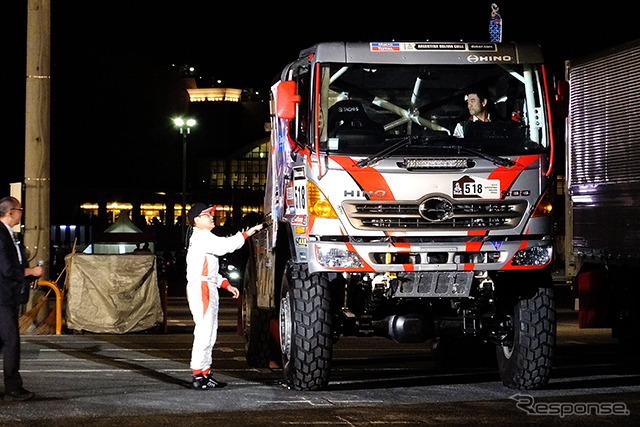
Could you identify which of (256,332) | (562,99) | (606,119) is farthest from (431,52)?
(606,119)

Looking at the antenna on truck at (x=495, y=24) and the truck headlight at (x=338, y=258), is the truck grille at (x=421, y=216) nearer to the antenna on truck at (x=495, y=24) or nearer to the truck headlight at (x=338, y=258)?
the truck headlight at (x=338, y=258)

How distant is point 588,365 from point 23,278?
7.42m

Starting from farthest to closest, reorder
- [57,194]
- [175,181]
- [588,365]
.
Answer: [175,181]
[57,194]
[588,365]

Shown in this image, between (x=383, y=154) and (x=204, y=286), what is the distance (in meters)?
2.35

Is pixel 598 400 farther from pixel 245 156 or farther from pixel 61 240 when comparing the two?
pixel 245 156

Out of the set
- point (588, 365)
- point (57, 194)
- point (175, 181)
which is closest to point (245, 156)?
point (175, 181)

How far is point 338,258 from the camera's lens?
12172 millimetres

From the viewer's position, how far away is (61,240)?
52.6 metres

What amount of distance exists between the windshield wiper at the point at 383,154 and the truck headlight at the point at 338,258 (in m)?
0.85

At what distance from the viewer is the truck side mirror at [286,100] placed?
491 inches

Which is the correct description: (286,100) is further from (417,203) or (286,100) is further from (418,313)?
(418,313)

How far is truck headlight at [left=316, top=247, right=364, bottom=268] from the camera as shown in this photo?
12.1m

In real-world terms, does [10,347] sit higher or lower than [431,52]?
lower

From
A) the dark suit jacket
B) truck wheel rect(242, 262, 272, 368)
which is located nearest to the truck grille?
the dark suit jacket
